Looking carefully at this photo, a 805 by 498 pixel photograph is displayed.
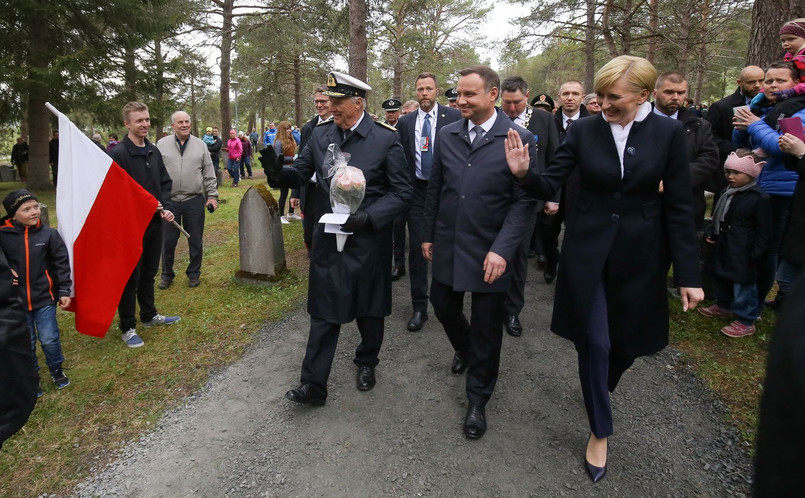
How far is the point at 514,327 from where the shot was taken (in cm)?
480

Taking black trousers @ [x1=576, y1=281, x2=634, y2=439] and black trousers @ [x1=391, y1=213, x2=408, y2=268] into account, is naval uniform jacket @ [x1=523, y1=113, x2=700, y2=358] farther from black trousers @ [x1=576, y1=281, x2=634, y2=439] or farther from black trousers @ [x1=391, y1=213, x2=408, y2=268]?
black trousers @ [x1=391, y1=213, x2=408, y2=268]

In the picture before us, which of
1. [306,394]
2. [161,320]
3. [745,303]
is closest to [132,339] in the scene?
[161,320]

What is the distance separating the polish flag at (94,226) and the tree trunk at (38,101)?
1223cm

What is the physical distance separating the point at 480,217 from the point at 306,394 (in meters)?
1.74

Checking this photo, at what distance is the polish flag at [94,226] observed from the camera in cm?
415

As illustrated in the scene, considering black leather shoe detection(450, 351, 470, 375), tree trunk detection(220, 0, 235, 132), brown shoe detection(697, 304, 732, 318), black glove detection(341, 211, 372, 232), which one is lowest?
black leather shoe detection(450, 351, 470, 375)

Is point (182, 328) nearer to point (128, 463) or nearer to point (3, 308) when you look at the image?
point (128, 463)

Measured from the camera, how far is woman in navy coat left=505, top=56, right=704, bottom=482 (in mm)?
2631

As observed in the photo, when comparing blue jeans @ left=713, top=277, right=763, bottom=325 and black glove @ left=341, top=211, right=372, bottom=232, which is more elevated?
black glove @ left=341, top=211, right=372, bottom=232

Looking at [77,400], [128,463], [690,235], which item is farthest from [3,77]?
[690,235]

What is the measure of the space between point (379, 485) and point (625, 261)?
190 cm

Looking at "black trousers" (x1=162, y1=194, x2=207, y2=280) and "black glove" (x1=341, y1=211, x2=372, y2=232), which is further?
"black trousers" (x1=162, y1=194, x2=207, y2=280)

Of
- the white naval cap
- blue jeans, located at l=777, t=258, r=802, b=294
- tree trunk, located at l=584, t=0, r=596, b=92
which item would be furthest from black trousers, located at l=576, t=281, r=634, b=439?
tree trunk, located at l=584, t=0, r=596, b=92

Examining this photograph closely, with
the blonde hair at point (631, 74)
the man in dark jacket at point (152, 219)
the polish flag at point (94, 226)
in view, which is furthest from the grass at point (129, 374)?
the blonde hair at point (631, 74)
